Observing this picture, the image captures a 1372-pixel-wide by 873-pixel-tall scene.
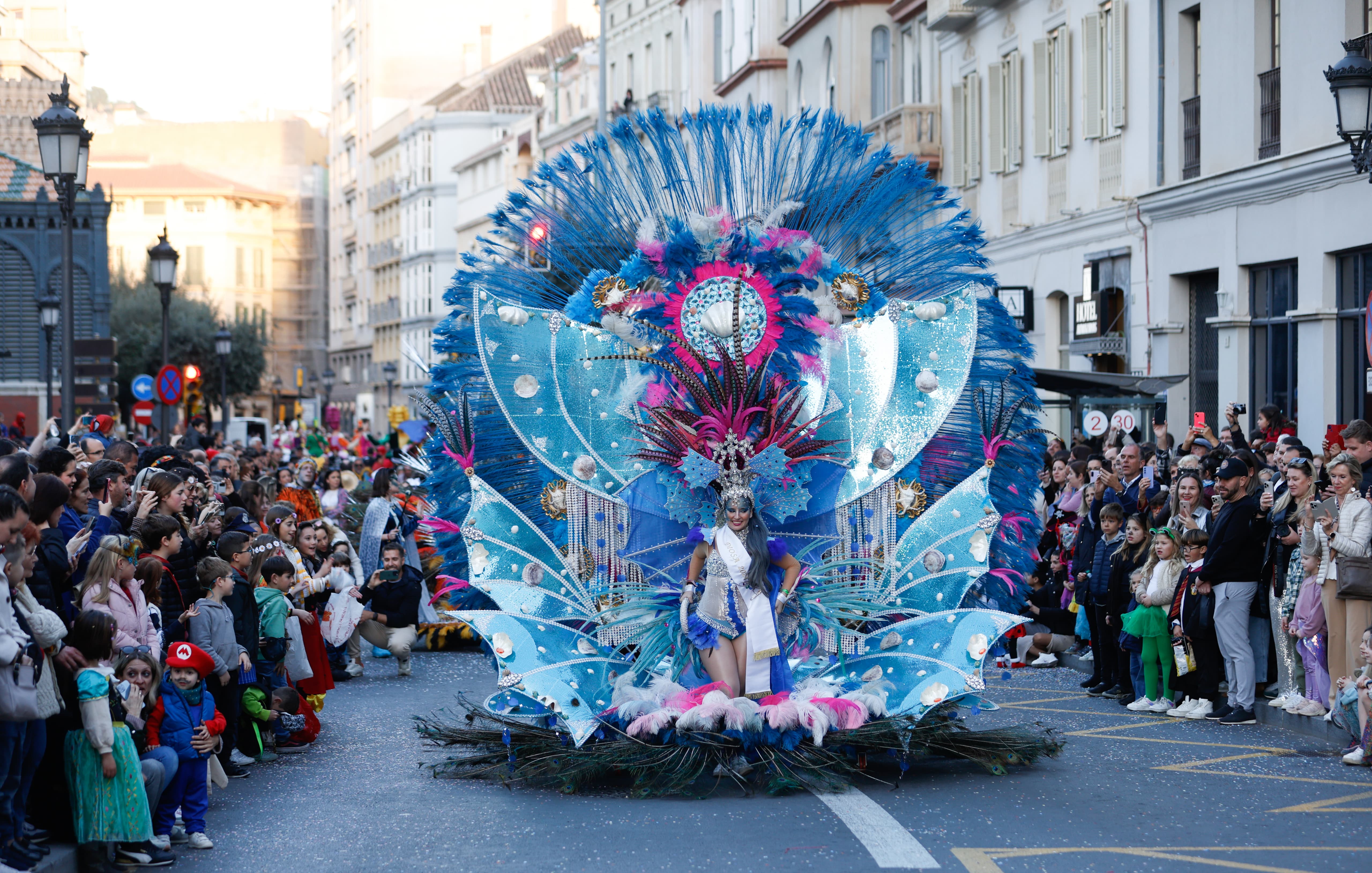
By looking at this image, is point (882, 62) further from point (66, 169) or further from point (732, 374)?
point (732, 374)

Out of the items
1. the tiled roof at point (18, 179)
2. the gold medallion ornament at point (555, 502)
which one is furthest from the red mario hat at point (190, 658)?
the tiled roof at point (18, 179)

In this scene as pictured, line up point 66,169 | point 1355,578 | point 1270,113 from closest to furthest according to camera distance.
Answer: 1. point 1355,578
2. point 66,169
3. point 1270,113

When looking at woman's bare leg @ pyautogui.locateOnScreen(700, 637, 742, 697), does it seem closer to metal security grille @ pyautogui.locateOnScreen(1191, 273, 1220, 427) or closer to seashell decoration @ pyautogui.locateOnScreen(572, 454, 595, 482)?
seashell decoration @ pyautogui.locateOnScreen(572, 454, 595, 482)

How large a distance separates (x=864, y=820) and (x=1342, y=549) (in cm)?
415

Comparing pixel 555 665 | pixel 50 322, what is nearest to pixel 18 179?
pixel 50 322

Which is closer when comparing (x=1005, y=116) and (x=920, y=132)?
(x=1005, y=116)

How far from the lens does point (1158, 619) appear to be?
41.3 feet

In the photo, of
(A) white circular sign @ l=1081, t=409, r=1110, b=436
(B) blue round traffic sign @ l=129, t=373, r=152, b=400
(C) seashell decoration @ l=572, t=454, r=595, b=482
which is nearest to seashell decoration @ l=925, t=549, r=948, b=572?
(C) seashell decoration @ l=572, t=454, r=595, b=482

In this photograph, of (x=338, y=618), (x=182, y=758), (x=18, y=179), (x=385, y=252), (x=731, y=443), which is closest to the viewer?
(x=182, y=758)

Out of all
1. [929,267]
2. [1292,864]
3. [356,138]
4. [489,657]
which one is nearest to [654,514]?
[489,657]

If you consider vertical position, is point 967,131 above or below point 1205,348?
above

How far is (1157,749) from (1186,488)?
274 centimetres

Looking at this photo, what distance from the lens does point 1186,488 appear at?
42.4 ft

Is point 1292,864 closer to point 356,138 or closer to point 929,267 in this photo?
point 929,267
